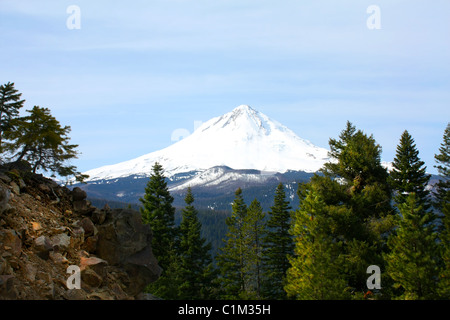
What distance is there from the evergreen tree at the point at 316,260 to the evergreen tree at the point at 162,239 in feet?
53.5

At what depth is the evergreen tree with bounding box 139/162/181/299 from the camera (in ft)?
130

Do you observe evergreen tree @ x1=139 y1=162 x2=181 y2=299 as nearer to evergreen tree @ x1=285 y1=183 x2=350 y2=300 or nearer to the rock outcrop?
evergreen tree @ x1=285 y1=183 x2=350 y2=300

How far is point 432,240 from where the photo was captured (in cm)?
2394

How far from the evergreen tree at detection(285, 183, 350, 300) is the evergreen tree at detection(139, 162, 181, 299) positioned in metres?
16.3

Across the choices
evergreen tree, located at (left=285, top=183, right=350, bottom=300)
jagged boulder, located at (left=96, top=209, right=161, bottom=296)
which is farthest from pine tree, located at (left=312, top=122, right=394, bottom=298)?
jagged boulder, located at (left=96, top=209, right=161, bottom=296)

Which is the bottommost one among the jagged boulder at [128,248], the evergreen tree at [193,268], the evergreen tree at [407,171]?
the evergreen tree at [193,268]

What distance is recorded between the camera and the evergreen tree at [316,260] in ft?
75.9

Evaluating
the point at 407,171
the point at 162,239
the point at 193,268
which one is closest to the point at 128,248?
the point at 162,239

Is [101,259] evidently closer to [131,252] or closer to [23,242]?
[131,252]

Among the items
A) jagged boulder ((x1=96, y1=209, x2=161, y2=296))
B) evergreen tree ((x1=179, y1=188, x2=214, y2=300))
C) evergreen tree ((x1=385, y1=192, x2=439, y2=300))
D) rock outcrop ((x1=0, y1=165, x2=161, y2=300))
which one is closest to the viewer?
rock outcrop ((x1=0, y1=165, x2=161, y2=300))

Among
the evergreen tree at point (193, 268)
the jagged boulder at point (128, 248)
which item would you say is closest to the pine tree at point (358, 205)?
the jagged boulder at point (128, 248)

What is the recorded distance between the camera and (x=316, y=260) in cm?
2367

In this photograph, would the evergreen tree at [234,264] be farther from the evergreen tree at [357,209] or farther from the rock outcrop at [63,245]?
the rock outcrop at [63,245]

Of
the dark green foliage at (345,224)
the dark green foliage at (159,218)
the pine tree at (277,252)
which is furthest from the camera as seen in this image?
the dark green foliage at (159,218)
